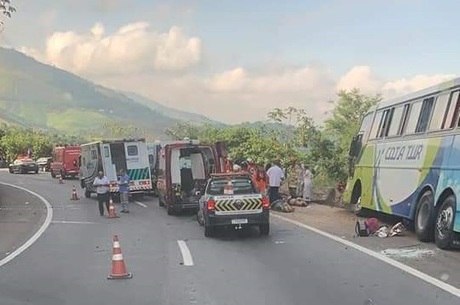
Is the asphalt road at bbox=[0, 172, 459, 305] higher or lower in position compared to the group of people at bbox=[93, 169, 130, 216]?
higher

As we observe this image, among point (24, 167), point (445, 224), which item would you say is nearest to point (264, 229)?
point (445, 224)

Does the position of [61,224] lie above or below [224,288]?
below

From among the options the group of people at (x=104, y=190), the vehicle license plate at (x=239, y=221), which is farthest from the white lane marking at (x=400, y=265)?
the group of people at (x=104, y=190)

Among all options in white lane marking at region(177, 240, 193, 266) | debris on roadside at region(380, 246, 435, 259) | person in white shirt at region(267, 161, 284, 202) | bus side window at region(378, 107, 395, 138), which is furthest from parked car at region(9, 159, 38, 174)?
debris on roadside at region(380, 246, 435, 259)

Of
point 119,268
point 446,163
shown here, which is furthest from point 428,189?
point 119,268

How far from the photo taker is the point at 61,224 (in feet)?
72.5

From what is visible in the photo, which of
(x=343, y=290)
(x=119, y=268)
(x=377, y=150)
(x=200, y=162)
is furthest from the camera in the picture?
(x=200, y=162)

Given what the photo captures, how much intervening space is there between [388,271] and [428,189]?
5.08 meters

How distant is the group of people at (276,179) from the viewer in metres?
25.3

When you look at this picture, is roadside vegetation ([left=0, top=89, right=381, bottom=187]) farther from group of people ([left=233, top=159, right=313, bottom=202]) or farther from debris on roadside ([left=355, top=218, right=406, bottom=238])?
debris on roadside ([left=355, top=218, right=406, bottom=238])

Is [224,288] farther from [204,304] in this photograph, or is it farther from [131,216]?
[131,216]

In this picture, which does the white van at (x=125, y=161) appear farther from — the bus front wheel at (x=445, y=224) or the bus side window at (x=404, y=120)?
the bus front wheel at (x=445, y=224)

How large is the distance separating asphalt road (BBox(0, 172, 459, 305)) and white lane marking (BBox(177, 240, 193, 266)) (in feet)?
0.32

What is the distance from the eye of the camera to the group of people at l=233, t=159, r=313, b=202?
997 inches
